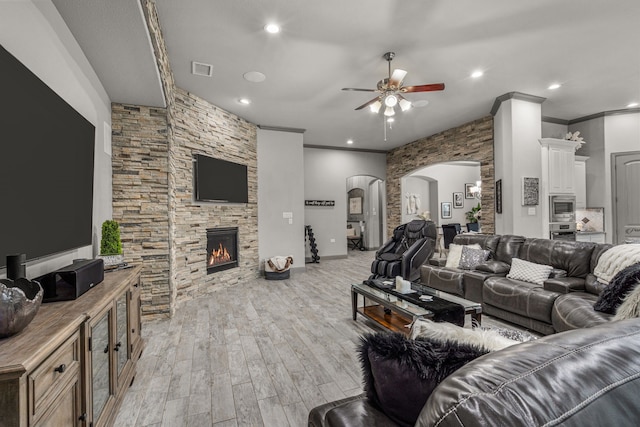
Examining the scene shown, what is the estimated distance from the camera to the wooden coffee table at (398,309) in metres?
2.64

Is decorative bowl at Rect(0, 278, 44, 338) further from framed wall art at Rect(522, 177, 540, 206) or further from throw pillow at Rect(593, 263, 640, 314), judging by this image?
framed wall art at Rect(522, 177, 540, 206)

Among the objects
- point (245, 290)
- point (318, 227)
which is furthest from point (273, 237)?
point (318, 227)

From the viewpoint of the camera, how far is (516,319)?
3188 millimetres

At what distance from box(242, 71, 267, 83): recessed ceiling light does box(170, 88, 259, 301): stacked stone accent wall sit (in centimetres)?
103

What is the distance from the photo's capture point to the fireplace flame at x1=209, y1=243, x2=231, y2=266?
486cm

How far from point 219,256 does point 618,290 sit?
476cm

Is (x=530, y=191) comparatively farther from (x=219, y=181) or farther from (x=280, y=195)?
(x=219, y=181)

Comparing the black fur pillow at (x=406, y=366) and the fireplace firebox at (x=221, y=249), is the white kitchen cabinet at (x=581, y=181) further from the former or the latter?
the black fur pillow at (x=406, y=366)

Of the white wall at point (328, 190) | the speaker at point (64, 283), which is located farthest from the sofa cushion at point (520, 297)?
the white wall at point (328, 190)

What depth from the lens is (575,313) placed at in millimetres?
2459

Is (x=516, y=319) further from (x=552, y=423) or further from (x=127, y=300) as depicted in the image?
(x=127, y=300)

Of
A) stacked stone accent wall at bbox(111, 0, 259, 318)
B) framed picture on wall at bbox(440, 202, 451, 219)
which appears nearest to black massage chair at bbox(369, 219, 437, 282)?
stacked stone accent wall at bbox(111, 0, 259, 318)

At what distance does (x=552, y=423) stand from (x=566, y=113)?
284 inches

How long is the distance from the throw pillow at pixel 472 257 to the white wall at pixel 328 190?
431 centimetres
